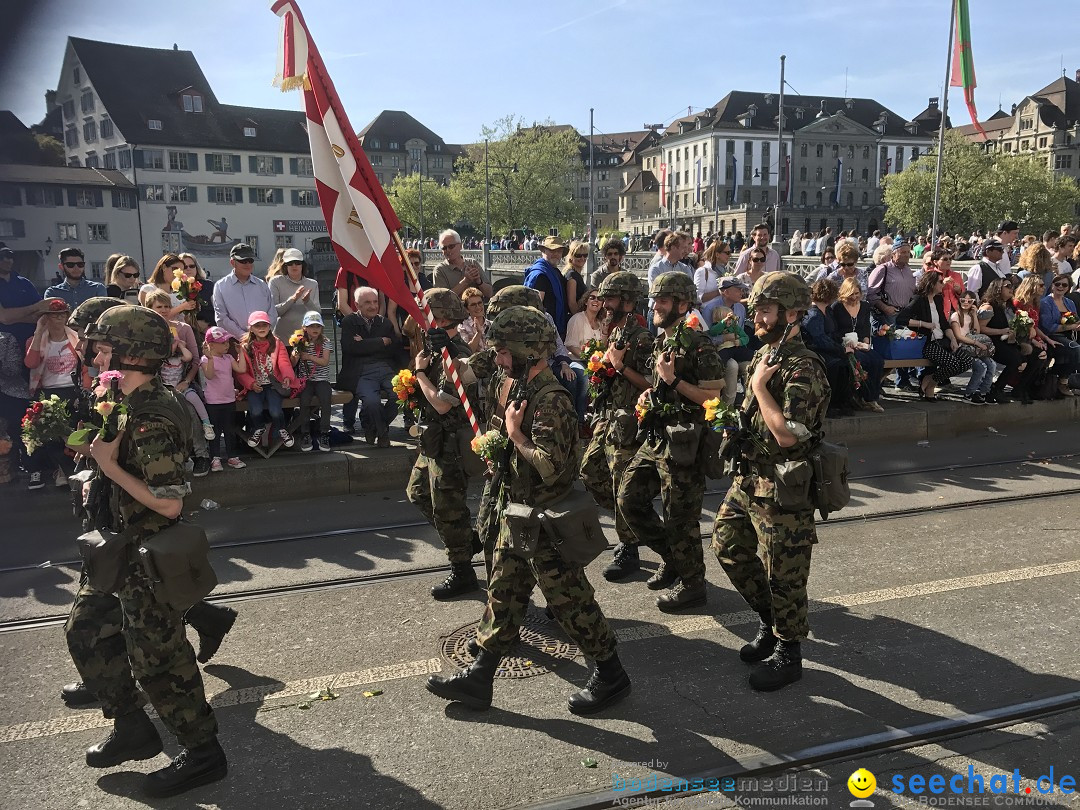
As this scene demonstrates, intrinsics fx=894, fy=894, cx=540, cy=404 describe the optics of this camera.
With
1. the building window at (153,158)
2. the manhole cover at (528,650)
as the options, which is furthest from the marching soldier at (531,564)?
the building window at (153,158)

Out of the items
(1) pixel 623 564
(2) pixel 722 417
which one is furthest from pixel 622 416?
(2) pixel 722 417

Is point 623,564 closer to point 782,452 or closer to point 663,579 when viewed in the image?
point 663,579

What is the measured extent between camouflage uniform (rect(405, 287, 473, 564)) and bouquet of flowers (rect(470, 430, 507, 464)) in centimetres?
141

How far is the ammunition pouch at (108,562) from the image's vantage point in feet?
13.0

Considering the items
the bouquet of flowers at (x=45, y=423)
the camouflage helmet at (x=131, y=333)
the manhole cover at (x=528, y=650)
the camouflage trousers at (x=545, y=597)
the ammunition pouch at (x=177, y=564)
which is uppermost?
the camouflage helmet at (x=131, y=333)

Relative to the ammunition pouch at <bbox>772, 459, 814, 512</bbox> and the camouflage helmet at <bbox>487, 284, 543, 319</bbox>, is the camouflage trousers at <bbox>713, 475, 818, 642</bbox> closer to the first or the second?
the ammunition pouch at <bbox>772, 459, 814, 512</bbox>

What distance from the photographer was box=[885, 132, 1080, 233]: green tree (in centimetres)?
7431

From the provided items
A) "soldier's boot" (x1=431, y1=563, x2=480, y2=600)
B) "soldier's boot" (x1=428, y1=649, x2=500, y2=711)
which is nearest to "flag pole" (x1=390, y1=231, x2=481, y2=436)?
"soldier's boot" (x1=431, y1=563, x2=480, y2=600)

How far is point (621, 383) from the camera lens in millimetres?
6512

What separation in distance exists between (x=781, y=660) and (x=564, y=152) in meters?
85.8

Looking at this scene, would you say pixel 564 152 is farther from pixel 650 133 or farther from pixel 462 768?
pixel 462 768

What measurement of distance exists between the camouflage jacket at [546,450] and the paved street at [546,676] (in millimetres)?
1155

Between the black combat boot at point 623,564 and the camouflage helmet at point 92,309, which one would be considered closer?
the camouflage helmet at point 92,309

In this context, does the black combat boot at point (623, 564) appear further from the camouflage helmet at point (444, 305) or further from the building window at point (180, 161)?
the building window at point (180, 161)
